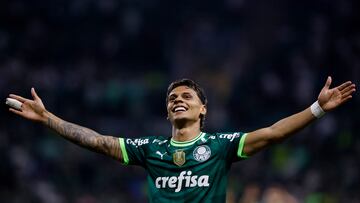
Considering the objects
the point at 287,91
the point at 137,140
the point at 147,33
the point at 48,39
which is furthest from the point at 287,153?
the point at 137,140

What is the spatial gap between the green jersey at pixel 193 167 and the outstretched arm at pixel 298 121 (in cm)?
15

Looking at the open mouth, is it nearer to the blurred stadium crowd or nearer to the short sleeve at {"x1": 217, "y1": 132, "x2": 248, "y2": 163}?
the short sleeve at {"x1": 217, "y1": 132, "x2": 248, "y2": 163}

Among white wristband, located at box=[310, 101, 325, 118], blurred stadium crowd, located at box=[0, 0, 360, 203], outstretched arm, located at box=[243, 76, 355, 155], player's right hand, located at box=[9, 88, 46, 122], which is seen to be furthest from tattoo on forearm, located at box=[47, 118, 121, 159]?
blurred stadium crowd, located at box=[0, 0, 360, 203]

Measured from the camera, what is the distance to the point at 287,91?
15703 mm

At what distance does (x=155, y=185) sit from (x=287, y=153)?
8075mm

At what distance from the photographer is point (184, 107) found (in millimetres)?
6648

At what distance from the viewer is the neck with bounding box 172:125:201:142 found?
6.59m

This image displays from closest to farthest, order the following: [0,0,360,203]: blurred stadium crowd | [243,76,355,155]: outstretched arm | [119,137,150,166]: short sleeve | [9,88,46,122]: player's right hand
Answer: [243,76,355,155]: outstretched arm, [119,137,150,166]: short sleeve, [9,88,46,122]: player's right hand, [0,0,360,203]: blurred stadium crowd

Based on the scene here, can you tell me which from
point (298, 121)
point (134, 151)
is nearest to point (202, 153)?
point (134, 151)

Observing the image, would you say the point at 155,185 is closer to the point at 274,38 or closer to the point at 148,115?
the point at 148,115

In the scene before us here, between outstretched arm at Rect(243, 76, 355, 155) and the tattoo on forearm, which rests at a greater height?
the tattoo on forearm

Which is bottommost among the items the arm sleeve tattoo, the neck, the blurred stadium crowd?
the neck

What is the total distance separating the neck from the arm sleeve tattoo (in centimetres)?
46

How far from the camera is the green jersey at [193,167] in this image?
6.26 meters
